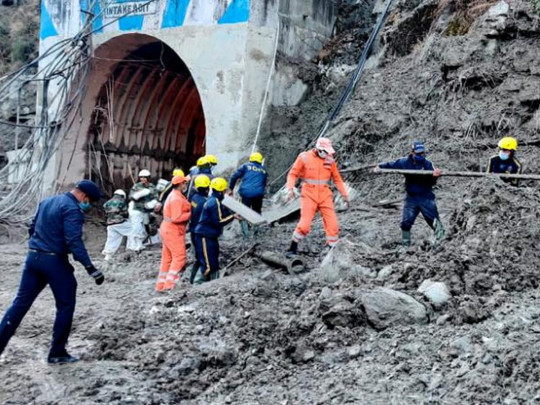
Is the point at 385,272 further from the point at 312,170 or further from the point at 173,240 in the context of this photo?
the point at 173,240

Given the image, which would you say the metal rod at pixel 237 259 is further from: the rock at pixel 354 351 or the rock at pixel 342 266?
the rock at pixel 354 351

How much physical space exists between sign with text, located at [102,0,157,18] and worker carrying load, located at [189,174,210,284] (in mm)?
5659

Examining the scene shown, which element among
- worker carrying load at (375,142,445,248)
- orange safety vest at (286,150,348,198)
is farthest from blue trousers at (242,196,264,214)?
worker carrying load at (375,142,445,248)

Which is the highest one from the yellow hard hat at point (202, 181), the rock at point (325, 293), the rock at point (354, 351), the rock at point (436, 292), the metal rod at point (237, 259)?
the yellow hard hat at point (202, 181)

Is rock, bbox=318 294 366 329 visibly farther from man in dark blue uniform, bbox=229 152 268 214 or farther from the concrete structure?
the concrete structure

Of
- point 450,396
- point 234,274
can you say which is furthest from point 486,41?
point 450,396

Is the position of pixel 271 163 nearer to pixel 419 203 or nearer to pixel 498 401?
pixel 419 203

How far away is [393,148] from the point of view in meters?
11.5

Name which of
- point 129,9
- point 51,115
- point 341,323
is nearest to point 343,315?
A: point 341,323

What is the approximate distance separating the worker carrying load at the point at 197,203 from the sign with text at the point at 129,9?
18.6ft

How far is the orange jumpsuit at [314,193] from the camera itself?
848 centimetres

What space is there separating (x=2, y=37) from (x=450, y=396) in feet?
64.7

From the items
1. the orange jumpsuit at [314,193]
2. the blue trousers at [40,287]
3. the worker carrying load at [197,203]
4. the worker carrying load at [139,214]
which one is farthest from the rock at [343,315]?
the worker carrying load at [139,214]

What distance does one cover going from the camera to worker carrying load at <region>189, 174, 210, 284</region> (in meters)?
9.01
